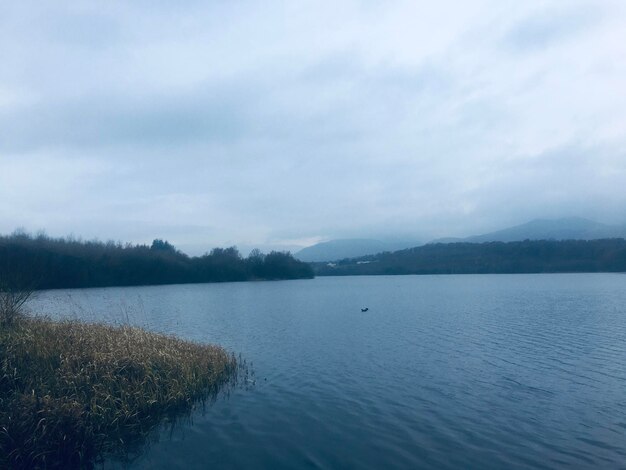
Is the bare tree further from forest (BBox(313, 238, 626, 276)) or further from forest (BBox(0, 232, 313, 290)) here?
forest (BBox(313, 238, 626, 276))

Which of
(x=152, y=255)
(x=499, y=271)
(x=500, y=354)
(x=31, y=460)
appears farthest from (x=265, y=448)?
(x=499, y=271)

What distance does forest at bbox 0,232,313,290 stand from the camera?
65.2 metres

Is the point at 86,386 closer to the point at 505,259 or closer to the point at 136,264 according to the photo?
the point at 136,264

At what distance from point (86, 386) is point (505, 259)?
→ 116163 mm

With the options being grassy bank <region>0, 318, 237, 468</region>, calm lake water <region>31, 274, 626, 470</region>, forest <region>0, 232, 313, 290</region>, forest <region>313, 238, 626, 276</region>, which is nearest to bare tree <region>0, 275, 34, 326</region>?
grassy bank <region>0, 318, 237, 468</region>

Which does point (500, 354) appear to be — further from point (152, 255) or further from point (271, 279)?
point (271, 279)

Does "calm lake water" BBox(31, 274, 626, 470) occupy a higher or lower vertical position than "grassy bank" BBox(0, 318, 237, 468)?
lower

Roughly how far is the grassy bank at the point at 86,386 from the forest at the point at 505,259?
109 m

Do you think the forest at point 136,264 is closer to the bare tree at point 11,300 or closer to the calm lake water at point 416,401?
the bare tree at point 11,300

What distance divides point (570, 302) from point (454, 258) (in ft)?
279

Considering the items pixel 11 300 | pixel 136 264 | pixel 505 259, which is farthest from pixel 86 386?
pixel 505 259

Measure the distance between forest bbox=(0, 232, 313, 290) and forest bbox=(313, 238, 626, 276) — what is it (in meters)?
28.1

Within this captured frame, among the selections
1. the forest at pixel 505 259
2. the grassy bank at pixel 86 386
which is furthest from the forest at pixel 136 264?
the grassy bank at pixel 86 386

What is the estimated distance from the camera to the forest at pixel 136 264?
65.2 metres
